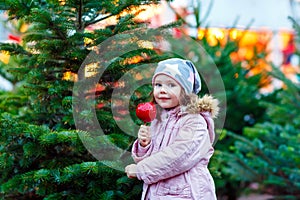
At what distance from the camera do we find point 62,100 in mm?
A: 3459

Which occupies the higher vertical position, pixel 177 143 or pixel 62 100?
pixel 62 100

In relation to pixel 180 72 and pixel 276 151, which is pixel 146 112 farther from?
pixel 276 151

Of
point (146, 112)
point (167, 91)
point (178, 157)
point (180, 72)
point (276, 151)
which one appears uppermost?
point (180, 72)

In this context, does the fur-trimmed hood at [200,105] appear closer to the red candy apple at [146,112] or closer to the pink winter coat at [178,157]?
the pink winter coat at [178,157]

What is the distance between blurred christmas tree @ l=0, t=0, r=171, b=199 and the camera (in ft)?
10.8

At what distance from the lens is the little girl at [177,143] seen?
2.68 metres

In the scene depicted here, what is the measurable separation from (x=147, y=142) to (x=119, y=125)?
2.64 ft

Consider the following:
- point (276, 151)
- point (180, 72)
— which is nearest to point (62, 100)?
point (180, 72)

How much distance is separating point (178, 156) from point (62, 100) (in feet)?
3.77

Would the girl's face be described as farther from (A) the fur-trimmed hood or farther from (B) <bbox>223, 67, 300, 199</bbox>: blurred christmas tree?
(B) <bbox>223, 67, 300, 199</bbox>: blurred christmas tree

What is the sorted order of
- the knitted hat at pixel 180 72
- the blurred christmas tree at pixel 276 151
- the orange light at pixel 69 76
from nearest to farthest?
the knitted hat at pixel 180 72 → the orange light at pixel 69 76 → the blurred christmas tree at pixel 276 151

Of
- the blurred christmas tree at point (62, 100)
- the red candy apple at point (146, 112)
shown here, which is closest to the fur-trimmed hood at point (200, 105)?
the red candy apple at point (146, 112)

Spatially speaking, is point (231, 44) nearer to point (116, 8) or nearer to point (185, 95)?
point (116, 8)

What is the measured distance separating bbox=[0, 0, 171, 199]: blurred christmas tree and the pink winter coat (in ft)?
1.89
